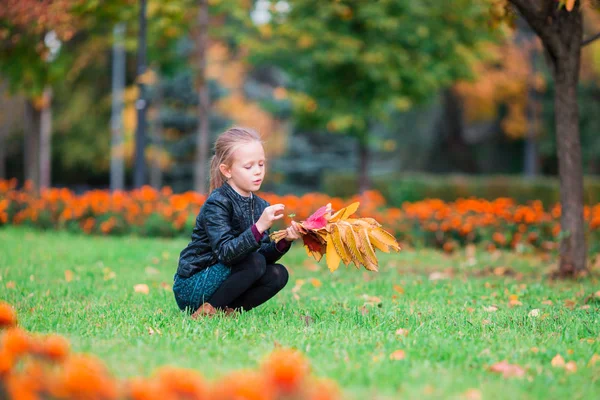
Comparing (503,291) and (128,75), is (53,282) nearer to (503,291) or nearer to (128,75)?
(503,291)

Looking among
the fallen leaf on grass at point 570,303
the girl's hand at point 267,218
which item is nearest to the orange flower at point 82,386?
the girl's hand at point 267,218

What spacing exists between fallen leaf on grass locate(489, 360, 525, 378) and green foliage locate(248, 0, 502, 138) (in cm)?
917

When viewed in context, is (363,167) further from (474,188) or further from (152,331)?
(152,331)

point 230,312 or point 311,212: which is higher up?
point 311,212

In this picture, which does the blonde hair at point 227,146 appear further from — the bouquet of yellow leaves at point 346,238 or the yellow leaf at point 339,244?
the yellow leaf at point 339,244

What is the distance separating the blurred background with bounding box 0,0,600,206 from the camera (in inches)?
455

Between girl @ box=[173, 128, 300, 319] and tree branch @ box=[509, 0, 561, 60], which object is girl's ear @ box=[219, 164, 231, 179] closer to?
girl @ box=[173, 128, 300, 319]

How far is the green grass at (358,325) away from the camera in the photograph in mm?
2744

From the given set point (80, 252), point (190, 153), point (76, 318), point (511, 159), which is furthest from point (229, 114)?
point (76, 318)

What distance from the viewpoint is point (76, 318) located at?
402cm

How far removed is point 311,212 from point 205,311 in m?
5.90

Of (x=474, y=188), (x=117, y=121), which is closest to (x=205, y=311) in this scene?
(x=474, y=188)

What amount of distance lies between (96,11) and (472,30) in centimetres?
650

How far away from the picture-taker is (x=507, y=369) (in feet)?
9.32
